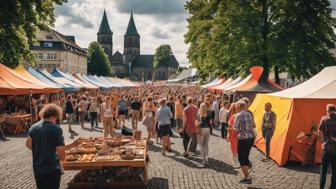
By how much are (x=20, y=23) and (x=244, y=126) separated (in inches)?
550

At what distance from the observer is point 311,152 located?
463 inches

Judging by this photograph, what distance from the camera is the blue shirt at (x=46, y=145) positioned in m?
5.80

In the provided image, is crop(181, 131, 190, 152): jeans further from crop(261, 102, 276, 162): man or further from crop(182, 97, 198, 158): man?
crop(261, 102, 276, 162): man

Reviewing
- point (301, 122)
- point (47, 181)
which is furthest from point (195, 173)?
point (47, 181)

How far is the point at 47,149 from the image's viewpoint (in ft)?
19.2

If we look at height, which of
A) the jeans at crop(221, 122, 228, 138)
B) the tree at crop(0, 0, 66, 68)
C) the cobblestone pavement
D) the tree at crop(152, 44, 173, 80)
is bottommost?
the cobblestone pavement

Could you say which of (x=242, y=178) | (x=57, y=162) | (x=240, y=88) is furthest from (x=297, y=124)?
(x=240, y=88)

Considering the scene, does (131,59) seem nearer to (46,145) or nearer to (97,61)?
(97,61)

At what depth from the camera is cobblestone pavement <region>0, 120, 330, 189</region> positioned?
30.6ft

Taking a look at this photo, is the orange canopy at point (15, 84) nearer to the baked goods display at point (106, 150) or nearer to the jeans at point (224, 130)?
the jeans at point (224, 130)

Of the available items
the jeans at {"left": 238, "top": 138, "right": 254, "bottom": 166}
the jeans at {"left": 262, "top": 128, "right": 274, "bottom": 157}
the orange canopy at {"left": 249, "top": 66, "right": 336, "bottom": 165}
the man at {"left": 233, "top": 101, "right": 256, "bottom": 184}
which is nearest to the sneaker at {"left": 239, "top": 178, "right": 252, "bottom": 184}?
the man at {"left": 233, "top": 101, "right": 256, "bottom": 184}

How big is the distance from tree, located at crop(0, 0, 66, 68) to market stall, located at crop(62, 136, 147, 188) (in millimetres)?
11510

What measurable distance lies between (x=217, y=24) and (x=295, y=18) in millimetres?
5234

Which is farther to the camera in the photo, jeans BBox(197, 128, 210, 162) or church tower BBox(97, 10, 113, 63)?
church tower BBox(97, 10, 113, 63)
